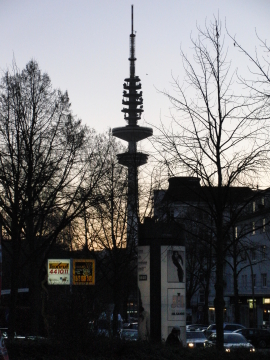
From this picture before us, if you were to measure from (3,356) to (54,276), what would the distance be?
2527cm

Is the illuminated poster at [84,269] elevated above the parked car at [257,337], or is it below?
above

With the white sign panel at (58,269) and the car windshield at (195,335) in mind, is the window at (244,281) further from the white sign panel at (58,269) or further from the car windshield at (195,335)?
the white sign panel at (58,269)

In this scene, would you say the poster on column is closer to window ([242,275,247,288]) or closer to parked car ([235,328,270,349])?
parked car ([235,328,270,349])

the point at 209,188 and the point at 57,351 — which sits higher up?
the point at 209,188

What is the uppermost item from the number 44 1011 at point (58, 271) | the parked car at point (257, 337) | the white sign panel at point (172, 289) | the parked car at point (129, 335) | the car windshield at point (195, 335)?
the number 44 1011 at point (58, 271)

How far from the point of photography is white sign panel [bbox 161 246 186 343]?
74.8 ft

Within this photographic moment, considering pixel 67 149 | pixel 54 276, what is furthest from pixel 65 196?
pixel 54 276

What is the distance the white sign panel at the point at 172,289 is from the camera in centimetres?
2280

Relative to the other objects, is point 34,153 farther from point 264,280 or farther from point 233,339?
point 264,280

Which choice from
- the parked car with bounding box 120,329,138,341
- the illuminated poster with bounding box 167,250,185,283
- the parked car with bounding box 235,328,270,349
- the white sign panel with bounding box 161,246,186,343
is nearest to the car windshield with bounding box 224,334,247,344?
the parked car with bounding box 120,329,138,341

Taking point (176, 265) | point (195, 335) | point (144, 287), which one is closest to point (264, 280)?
point (195, 335)

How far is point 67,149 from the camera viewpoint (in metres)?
24.4

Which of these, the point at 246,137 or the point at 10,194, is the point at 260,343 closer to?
the point at 10,194

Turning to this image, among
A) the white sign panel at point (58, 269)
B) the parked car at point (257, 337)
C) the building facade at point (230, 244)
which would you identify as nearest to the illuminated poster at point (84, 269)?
the white sign panel at point (58, 269)
